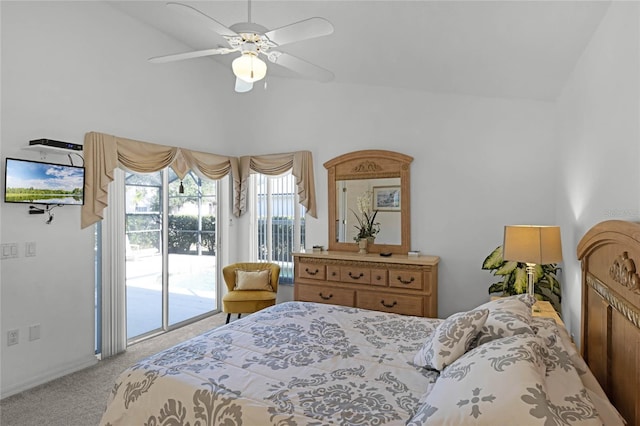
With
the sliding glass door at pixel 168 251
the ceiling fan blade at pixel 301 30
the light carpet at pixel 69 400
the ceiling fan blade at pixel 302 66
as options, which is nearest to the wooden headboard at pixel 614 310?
the ceiling fan blade at pixel 301 30

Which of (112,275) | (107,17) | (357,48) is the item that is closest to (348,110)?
(357,48)

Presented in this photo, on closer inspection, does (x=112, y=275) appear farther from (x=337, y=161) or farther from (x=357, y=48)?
(x=357, y=48)

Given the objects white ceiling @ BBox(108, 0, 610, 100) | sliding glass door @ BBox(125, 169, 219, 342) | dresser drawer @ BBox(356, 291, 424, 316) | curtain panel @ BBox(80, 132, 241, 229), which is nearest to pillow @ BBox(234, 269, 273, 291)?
sliding glass door @ BBox(125, 169, 219, 342)

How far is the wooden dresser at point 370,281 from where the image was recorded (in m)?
3.63

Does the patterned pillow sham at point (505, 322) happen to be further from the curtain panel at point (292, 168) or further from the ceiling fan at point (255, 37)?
the curtain panel at point (292, 168)

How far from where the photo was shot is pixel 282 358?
1.83m

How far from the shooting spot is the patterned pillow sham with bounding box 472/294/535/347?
63.6 inches

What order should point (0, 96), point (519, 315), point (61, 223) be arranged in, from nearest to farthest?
point (519, 315), point (0, 96), point (61, 223)

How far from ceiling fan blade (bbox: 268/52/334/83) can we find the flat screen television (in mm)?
2076

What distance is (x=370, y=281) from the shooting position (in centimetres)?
387

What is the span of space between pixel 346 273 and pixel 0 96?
3.36 metres

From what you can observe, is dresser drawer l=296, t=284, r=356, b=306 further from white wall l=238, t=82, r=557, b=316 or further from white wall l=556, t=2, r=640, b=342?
white wall l=556, t=2, r=640, b=342

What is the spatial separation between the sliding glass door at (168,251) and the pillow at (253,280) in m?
0.83

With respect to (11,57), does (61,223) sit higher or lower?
lower
